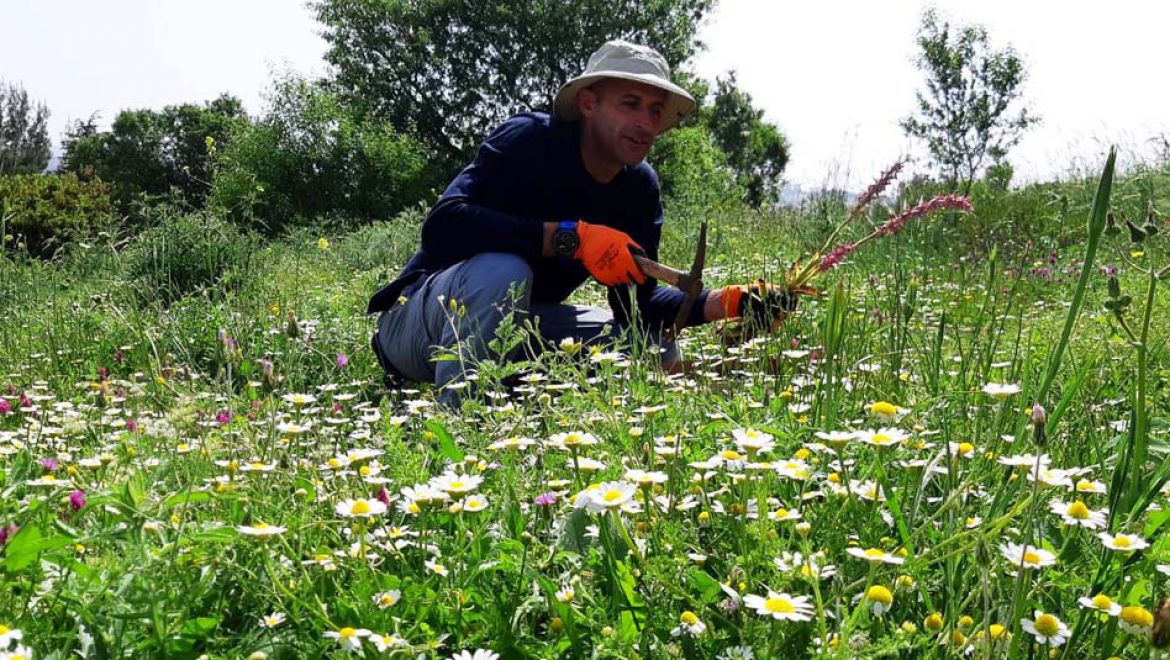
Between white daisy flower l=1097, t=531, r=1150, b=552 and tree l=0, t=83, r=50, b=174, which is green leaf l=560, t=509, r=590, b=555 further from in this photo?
tree l=0, t=83, r=50, b=174

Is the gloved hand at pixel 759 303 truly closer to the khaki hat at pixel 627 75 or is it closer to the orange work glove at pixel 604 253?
the orange work glove at pixel 604 253

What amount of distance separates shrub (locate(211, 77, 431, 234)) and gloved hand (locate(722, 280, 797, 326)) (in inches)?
625

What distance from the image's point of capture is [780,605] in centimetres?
94

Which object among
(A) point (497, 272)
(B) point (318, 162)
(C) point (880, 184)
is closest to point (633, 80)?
(A) point (497, 272)

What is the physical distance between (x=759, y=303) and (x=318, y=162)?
1713cm

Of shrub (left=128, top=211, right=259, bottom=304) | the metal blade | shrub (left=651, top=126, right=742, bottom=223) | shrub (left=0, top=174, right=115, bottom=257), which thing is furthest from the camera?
shrub (left=651, top=126, right=742, bottom=223)

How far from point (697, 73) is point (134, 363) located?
907 inches

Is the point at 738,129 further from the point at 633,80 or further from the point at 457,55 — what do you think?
the point at 633,80

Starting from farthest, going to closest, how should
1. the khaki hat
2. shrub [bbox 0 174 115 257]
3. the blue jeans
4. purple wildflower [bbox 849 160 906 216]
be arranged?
1. shrub [bbox 0 174 115 257]
2. the khaki hat
3. the blue jeans
4. purple wildflower [bbox 849 160 906 216]

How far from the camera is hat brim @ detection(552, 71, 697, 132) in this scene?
307cm

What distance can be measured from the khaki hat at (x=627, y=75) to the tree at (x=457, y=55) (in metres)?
18.9

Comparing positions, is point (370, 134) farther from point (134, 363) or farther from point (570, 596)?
point (570, 596)

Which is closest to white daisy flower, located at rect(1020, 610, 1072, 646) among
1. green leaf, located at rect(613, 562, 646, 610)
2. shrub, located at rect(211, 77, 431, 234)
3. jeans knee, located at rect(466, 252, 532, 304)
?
green leaf, located at rect(613, 562, 646, 610)

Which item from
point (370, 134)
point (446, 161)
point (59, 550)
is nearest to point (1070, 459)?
point (59, 550)
